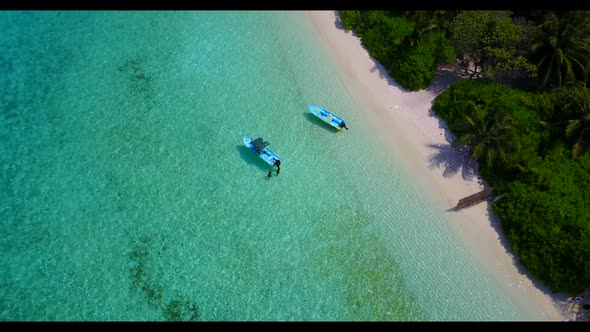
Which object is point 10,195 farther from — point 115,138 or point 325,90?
point 325,90

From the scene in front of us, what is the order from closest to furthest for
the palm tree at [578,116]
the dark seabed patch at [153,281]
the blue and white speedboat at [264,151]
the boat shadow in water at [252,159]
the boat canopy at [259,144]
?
the dark seabed patch at [153,281], the palm tree at [578,116], the blue and white speedboat at [264,151], the boat canopy at [259,144], the boat shadow in water at [252,159]

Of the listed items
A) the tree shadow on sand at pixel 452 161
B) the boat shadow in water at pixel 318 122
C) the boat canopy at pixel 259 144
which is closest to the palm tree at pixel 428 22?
the tree shadow on sand at pixel 452 161

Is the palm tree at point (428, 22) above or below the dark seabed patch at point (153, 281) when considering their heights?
above

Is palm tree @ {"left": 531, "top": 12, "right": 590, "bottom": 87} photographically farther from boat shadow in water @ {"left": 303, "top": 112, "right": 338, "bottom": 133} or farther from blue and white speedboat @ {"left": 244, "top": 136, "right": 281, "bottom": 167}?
blue and white speedboat @ {"left": 244, "top": 136, "right": 281, "bottom": 167}

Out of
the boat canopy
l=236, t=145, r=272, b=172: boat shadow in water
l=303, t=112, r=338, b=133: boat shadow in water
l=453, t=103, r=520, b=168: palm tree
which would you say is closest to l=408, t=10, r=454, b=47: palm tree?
l=453, t=103, r=520, b=168: palm tree

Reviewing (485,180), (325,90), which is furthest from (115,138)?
(485,180)

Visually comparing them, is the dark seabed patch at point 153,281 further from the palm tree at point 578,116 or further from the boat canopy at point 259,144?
the palm tree at point 578,116

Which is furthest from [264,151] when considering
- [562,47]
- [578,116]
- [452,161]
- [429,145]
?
[562,47]
